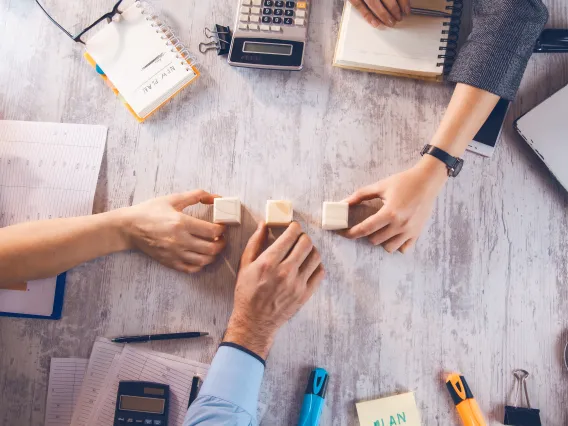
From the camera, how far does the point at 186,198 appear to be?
39.5 inches

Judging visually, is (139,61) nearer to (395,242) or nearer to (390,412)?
(395,242)

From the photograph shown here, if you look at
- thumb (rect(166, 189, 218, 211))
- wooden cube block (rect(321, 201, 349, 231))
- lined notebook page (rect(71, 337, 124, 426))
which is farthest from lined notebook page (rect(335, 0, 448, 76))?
lined notebook page (rect(71, 337, 124, 426))

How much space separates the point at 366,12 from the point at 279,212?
0.51 meters

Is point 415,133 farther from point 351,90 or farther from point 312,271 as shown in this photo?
point 312,271

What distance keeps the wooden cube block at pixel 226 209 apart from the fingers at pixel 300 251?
145 mm

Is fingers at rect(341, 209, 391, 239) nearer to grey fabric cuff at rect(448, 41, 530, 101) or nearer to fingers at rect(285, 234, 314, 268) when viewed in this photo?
fingers at rect(285, 234, 314, 268)

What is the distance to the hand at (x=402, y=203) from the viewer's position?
976mm

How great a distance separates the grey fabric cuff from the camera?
3.18 feet

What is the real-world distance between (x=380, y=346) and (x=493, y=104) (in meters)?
0.59

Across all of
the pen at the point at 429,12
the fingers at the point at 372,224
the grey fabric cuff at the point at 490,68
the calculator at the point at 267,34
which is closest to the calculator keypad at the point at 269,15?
the calculator at the point at 267,34

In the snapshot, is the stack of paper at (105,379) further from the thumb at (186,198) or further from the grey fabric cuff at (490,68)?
the grey fabric cuff at (490,68)

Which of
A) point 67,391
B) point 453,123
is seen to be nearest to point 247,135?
point 453,123

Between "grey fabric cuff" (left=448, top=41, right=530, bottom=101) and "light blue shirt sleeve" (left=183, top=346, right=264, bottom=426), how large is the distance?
0.76 m

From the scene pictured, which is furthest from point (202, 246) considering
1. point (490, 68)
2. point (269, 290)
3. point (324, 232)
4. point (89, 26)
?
point (490, 68)
